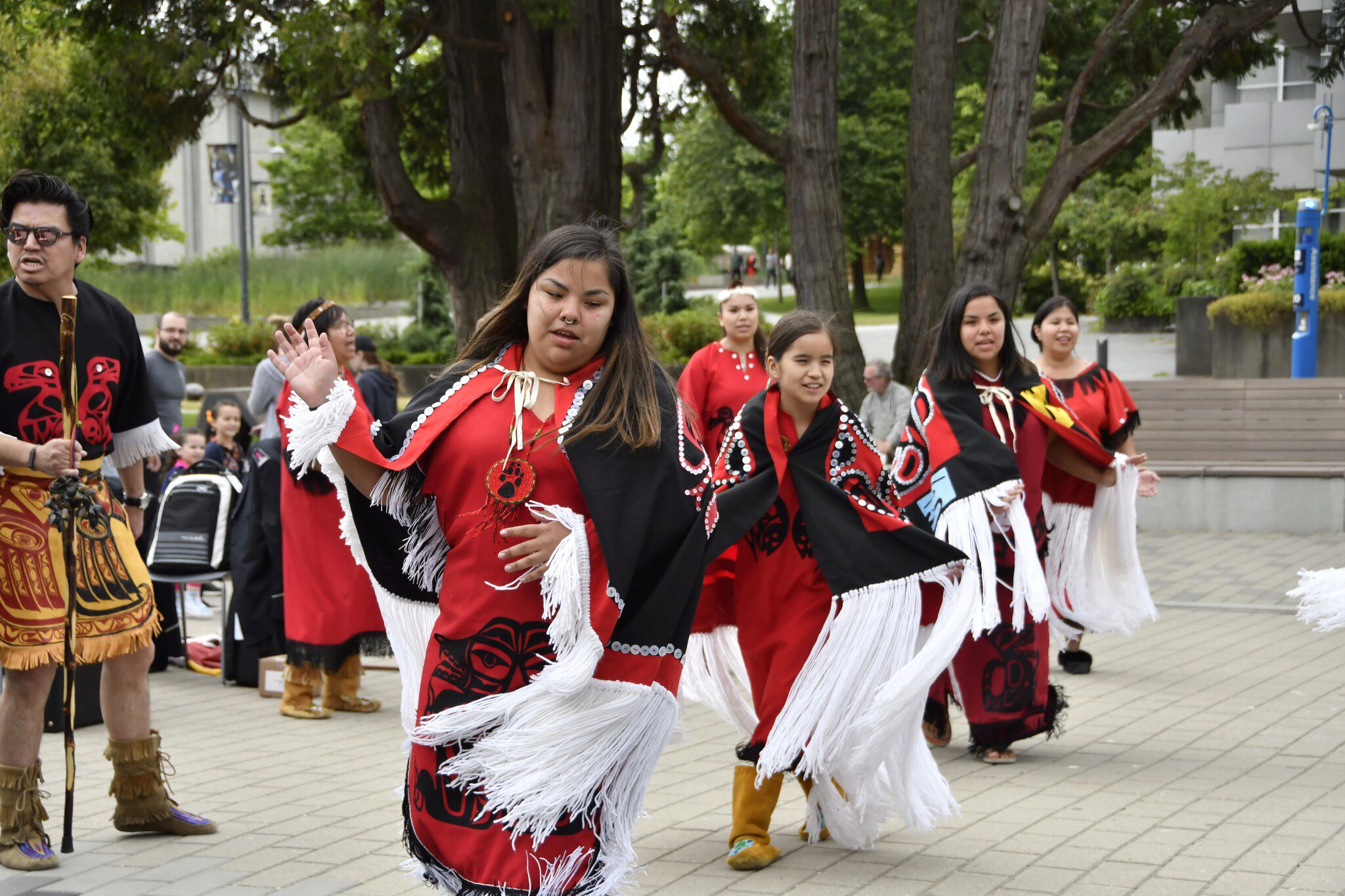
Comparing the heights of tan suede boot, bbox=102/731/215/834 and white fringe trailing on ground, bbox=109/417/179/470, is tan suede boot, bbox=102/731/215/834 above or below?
below

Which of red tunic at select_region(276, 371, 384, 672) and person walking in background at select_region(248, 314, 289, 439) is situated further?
person walking in background at select_region(248, 314, 289, 439)

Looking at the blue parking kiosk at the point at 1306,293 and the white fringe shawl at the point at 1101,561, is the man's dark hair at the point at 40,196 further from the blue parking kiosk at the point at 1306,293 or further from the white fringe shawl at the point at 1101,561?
the blue parking kiosk at the point at 1306,293

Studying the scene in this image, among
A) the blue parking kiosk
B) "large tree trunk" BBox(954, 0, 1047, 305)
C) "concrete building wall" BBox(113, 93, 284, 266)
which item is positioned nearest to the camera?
"large tree trunk" BBox(954, 0, 1047, 305)

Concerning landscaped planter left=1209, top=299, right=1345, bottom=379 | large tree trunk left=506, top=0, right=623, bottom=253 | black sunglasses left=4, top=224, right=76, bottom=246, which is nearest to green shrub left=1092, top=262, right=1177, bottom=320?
landscaped planter left=1209, top=299, right=1345, bottom=379

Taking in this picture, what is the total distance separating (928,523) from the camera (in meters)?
6.58

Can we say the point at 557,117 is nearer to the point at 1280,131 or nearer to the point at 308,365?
the point at 308,365

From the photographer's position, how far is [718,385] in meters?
9.13

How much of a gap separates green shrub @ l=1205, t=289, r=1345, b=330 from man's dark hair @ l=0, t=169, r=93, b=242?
63.9ft

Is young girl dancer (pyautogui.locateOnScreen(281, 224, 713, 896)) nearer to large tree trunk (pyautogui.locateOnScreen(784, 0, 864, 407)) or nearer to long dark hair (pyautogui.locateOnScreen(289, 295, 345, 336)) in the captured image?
long dark hair (pyautogui.locateOnScreen(289, 295, 345, 336))

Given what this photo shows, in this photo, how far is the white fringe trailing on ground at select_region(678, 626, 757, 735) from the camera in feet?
18.1

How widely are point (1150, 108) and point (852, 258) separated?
3183cm

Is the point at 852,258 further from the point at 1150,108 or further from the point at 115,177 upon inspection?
the point at 1150,108

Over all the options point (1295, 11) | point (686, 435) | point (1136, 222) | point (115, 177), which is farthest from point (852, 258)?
point (686, 435)

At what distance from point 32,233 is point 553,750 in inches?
113
